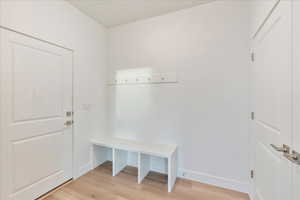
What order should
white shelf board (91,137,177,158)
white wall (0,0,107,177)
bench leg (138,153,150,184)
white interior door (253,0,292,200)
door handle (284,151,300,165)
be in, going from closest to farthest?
door handle (284,151,300,165) < white interior door (253,0,292,200) < white wall (0,0,107,177) < white shelf board (91,137,177,158) < bench leg (138,153,150,184)

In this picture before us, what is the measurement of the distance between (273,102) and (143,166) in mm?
1854

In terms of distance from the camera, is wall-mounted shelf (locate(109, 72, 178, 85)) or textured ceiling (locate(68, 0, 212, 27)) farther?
wall-mounted shelf (locate(109, 72, 178, 85))

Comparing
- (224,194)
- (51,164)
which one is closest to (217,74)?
(224,194)

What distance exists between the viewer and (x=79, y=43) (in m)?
2.20

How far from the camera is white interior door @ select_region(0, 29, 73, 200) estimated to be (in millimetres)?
1436

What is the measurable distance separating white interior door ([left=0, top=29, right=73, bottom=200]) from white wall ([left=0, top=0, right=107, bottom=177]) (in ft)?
0.40

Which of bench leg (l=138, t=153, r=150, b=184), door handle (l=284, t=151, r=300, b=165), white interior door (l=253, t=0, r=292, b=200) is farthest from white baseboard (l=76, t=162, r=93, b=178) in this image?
door handle (l=284, t=151, r=300, b=165)

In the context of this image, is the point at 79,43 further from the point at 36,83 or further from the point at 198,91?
the point at 198,91

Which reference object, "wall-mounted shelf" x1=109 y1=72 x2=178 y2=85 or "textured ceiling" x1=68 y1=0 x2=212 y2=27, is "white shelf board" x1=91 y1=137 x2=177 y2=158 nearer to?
"wall-mounted shelf" x1=109 y1=72 x2=178 y2=85

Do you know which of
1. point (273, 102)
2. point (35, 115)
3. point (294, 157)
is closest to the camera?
point (294, 157)

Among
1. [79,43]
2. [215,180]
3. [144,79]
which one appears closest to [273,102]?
[215,180]

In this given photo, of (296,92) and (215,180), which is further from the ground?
(296,92)

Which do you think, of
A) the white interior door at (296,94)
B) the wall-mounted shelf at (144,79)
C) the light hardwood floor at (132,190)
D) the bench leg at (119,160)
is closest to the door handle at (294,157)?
the white interior door at (296,94)

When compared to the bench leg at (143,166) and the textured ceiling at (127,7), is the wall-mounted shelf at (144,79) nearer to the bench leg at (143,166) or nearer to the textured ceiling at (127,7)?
the textured ceiling at (127,7)
